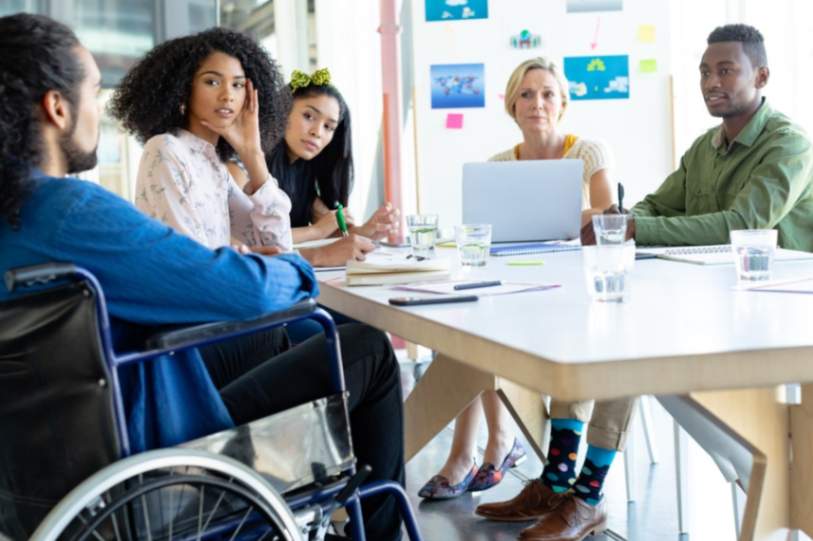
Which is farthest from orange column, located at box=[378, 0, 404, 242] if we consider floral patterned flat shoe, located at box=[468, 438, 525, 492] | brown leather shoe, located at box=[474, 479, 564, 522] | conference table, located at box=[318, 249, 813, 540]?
conference table, located at box=[318, 249, 813, 540]

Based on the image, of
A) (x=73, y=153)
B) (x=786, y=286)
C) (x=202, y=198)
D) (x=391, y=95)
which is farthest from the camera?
(x=391, y=95)

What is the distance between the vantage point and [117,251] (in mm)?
1365

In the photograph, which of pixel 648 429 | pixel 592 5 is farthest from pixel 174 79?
pixel 592 5

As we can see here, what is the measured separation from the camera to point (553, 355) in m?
1.10

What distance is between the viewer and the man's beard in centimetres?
150

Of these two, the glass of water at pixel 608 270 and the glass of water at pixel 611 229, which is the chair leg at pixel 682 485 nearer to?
the glass of water at pixel 611 229

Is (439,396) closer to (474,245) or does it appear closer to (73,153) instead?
(474,245)

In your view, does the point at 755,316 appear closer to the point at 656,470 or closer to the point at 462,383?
the point at 462,383

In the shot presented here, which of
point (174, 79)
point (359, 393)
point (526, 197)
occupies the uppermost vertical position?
point (174, 79)

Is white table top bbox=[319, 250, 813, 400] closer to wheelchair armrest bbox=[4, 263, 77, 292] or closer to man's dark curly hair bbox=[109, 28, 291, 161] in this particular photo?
wheelchair armrest bbox=[4, 263, 77, 292]

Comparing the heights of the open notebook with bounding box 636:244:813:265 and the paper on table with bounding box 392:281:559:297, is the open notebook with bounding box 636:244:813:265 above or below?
above

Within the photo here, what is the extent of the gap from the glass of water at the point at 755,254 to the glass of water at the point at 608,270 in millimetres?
257

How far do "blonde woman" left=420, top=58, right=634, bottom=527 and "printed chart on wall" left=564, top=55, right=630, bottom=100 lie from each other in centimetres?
126

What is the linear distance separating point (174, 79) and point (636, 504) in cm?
158
